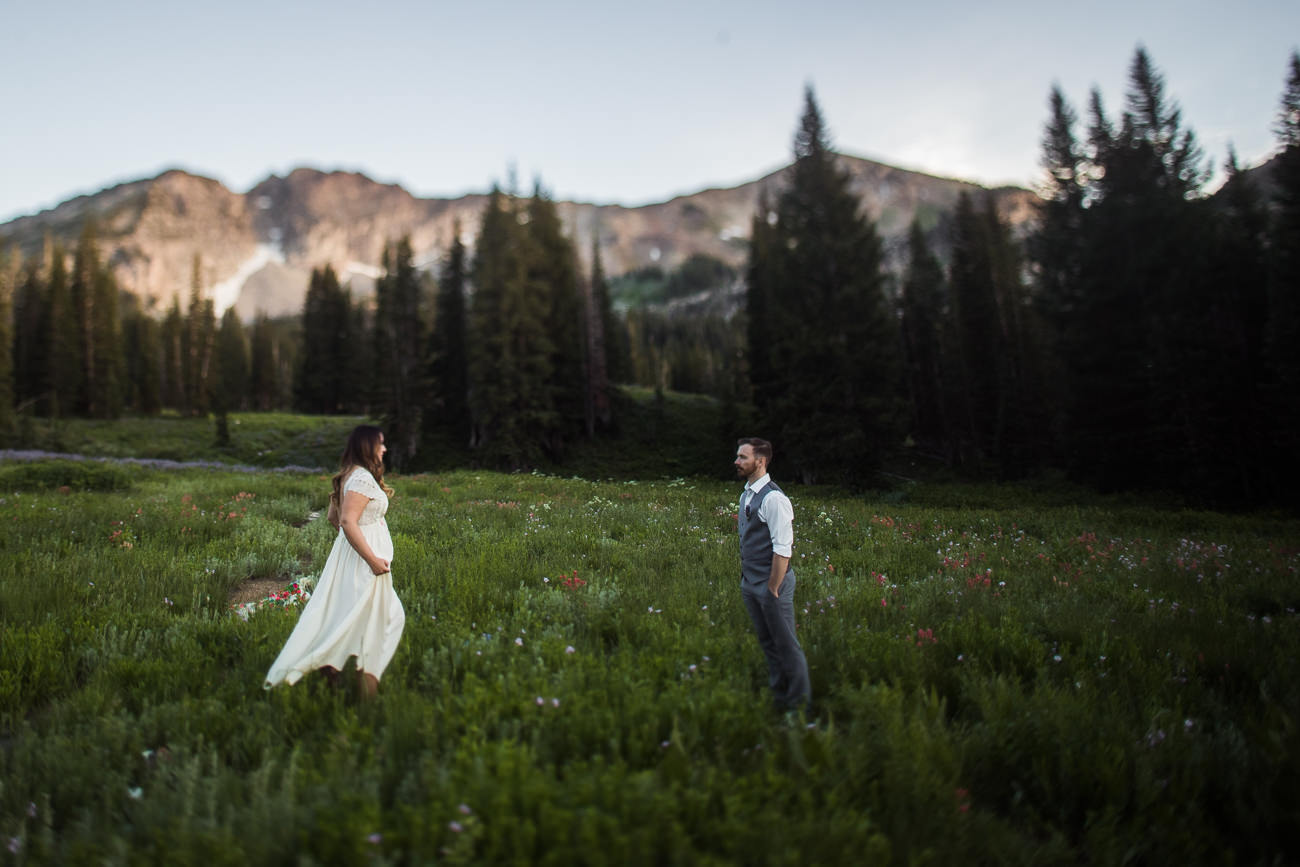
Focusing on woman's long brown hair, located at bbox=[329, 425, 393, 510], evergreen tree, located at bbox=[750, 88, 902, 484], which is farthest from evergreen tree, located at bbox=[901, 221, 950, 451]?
woman's long brown hair, located at bbox=[329, 425, 393, 510]

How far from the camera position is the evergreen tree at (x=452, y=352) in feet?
140

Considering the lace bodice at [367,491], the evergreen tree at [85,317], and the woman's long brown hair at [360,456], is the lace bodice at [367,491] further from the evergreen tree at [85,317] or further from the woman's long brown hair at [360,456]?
the evergreen tree at [85,317]

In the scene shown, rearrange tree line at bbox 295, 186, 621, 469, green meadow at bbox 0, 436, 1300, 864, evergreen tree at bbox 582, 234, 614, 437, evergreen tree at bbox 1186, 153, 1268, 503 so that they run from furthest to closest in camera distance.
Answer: evergreen tree at bbox 582, 234, 614, 437
tree line at bbox 295, 186, 621, 469
evergreen tree at bbox 1186, 153, 1268, 503
green meadow at bbox 0, 436, 1300, 864

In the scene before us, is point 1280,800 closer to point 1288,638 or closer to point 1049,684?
point 1049,684

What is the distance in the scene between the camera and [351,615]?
4.14 m

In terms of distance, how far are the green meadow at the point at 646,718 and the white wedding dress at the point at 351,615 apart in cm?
24

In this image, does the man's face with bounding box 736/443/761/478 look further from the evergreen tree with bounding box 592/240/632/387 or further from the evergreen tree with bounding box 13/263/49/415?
the evergreen tree with bounding box 13/263/49/415

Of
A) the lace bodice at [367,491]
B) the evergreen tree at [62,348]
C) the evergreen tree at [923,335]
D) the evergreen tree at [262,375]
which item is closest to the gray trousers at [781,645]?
the lace bodice at [367,491]

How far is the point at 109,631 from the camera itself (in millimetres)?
5211

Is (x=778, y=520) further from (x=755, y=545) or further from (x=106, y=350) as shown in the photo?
(x=106, y=350)

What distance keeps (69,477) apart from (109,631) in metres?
15.5

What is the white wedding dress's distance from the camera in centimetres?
405

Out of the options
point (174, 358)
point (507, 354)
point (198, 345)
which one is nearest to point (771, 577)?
point (507, 354)

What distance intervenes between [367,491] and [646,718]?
8.91 ft
